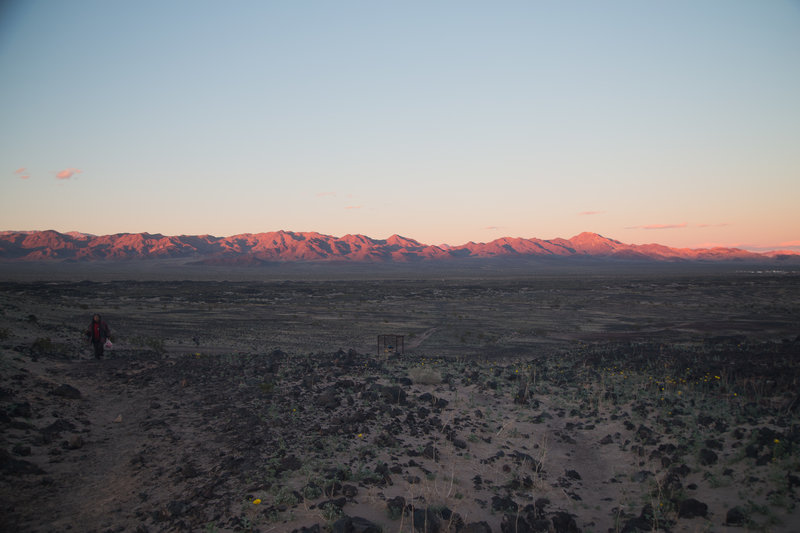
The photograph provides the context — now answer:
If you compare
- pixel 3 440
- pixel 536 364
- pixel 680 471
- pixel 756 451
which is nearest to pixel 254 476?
pixel 3 440

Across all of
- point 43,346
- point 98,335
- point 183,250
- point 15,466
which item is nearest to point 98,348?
point 98,335

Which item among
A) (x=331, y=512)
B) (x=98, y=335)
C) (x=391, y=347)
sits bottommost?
(x=391, y=347)

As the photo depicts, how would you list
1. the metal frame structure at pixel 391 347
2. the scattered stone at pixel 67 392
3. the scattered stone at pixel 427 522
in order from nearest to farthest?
the scattered stone at pixel 427 522, the scattered stone at pixel 67 392, the metal frame structure at pixel 391 347

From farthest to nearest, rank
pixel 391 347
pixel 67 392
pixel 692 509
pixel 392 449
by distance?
pixel 391 347, pixel 67 392, pixel 392 449, pixel 692 509

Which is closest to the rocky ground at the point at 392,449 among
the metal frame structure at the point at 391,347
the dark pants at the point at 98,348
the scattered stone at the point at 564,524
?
the scattered stone at the point at 564,524

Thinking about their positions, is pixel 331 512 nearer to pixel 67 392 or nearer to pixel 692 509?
pixel 692 509

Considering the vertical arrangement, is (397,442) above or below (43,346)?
below

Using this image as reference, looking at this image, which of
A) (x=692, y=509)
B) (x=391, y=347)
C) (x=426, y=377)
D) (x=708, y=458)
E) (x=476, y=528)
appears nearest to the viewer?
(x=476, y=528)

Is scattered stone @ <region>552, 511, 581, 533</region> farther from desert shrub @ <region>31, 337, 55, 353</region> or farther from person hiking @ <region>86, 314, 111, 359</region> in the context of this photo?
desert shrub @ <region>31, 337, 55, 353</region>

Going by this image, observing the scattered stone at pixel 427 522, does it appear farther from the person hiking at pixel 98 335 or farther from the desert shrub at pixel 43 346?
the desert shrub at pixel 43 346

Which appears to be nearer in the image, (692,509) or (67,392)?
(692,509)
